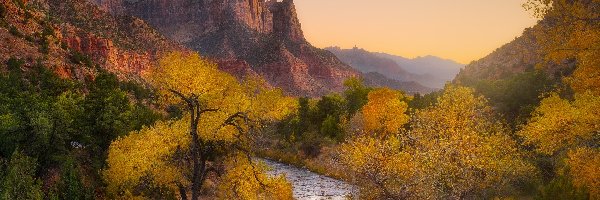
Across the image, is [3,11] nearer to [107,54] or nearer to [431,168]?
[107,54]

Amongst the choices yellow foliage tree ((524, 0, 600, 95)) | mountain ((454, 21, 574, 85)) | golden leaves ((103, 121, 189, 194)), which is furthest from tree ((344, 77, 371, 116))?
yellow foliage tree ((524, 0, 600, 95))

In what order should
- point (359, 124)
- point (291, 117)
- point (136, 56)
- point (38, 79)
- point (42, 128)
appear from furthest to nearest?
point (136, 56)
point (291, 117)
point (359, 124)
point (38, 79)
point (42, 128)

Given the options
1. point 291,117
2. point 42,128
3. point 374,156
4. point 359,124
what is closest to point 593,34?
point 374,156

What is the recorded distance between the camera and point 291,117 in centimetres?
8519

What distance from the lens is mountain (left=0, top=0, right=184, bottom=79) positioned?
54312 millimetres

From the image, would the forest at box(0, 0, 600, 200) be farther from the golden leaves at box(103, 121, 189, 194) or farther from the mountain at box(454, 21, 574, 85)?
the mountain at box(454, 21, 574, 85)

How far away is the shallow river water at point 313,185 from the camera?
4325cm

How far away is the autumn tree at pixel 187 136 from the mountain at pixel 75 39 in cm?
3384

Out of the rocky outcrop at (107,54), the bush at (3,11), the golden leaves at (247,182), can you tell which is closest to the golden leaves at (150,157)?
the golden leaves at (247,182)

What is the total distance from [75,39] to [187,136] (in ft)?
207

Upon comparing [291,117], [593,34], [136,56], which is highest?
[593,34]

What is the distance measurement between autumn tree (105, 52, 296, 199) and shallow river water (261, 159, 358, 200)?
13.4 metres

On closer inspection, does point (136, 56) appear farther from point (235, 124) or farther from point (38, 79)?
point (235, 124)

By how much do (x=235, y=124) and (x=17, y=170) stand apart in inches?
428
